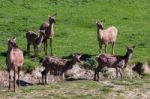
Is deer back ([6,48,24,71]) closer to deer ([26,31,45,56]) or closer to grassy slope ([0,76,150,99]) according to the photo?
grassy slope ([0,76,150,99])

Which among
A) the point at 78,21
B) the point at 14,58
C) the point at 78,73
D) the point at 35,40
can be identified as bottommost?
the point at 78,73

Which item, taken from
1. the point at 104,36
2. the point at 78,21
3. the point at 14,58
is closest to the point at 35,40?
the point at 104,36

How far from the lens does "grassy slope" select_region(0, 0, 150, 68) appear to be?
29984 mm

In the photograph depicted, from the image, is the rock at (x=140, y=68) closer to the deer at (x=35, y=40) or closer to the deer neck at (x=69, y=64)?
the deer neck at (x=69, y=64)

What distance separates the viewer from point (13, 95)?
21.2 m

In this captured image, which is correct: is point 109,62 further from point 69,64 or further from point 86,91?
point 86,91

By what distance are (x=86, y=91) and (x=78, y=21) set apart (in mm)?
16007

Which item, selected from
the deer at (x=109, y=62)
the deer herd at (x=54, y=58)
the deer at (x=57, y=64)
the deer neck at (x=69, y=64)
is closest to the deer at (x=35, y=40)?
the deer herd at (x=54, y=58)

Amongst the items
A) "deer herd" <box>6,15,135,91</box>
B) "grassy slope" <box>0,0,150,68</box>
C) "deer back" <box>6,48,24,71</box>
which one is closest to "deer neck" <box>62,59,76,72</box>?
"deer herd" <box>6,15,135,91</box>

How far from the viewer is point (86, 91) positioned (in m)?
22.0

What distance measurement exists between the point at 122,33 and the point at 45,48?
6812mm

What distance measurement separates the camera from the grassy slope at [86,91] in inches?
838

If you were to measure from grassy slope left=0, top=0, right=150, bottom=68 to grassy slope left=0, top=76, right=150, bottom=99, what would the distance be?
352 cm

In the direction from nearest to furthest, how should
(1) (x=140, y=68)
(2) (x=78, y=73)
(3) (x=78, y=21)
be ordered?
(2) (x=78, y=73), (1) (x=140, y=68), (3) (x=78, y=21)
